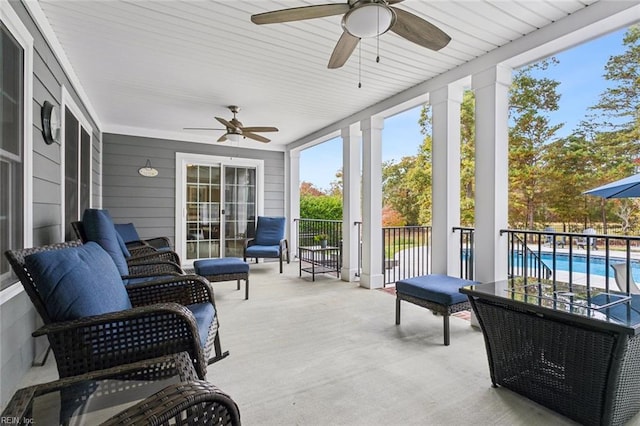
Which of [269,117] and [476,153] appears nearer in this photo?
[476,153]

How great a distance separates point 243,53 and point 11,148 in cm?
192

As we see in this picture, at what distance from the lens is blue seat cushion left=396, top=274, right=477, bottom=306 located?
271 centimetres

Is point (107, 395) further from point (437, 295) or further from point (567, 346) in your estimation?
point (437, 295)

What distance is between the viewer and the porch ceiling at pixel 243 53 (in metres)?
2.38

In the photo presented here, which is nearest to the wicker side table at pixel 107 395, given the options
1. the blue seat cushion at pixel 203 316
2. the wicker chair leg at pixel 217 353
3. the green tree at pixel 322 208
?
the blue seat cushion at pixel 203 316

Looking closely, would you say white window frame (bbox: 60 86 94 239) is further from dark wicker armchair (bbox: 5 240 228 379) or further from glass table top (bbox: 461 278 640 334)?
glass table top (bbox: 461 278 640 334)

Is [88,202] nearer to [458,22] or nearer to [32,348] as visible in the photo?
[32,348]

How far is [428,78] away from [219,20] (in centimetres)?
229

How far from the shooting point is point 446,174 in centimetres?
351

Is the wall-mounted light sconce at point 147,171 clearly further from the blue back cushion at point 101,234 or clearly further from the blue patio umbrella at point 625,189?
the blue patio umbrella at point 625,189

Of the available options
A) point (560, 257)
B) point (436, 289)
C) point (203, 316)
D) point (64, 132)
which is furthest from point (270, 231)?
point (560, 257)

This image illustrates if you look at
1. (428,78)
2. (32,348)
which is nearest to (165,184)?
(32,348)

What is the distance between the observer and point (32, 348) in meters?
2.32

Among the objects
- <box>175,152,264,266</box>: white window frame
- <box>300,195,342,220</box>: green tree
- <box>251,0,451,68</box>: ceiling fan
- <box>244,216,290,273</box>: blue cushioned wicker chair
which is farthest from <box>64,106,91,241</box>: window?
<box>300,195,342,220</box>: green tree
